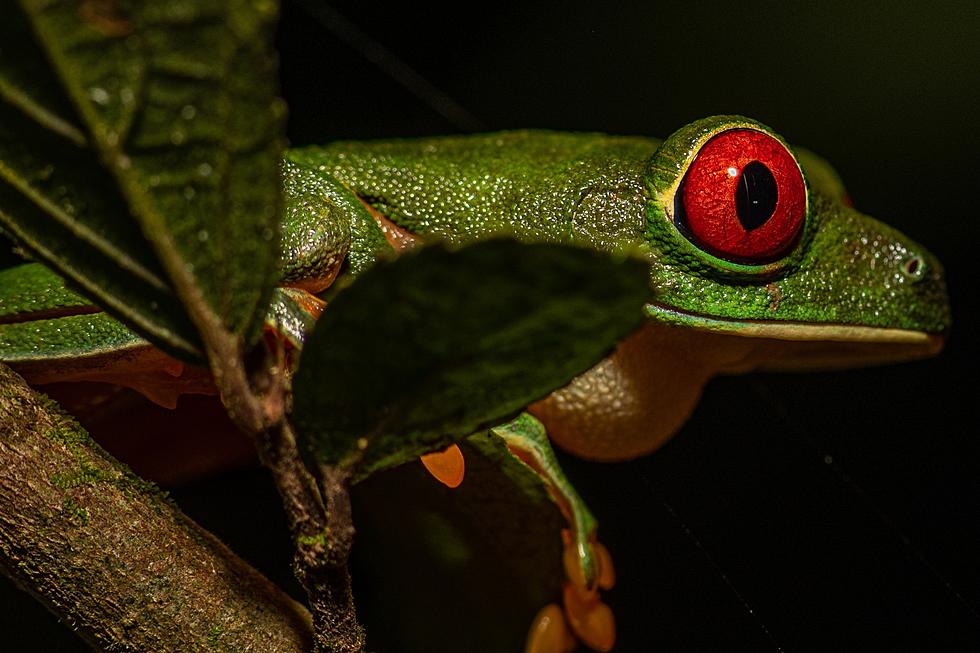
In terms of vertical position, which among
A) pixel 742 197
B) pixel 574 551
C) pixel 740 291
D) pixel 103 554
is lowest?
pixel 574 551

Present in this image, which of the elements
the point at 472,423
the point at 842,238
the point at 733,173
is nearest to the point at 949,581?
the point at 842,238

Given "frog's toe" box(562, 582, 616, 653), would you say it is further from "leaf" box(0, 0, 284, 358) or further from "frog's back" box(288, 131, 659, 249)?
"leaf" box(0, 0, 284, 358)

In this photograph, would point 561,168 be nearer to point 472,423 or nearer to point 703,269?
point 703,269

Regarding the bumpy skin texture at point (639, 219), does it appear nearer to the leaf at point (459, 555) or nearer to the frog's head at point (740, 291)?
the frog's head at point (740, 291)

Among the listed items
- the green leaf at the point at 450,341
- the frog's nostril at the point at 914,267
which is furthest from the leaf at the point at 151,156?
the frog's nostril at the point at 914,267

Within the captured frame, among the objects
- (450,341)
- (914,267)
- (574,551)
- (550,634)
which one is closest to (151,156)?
(450,341)

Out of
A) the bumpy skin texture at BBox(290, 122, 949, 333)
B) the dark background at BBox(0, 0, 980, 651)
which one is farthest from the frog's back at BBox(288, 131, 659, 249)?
the dark background at BBox(0, 0, 980, 651)

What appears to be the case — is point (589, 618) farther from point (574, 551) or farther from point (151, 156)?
point (151, 156)
